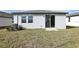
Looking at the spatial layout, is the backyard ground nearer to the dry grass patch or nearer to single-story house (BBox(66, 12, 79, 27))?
the dry grass patch

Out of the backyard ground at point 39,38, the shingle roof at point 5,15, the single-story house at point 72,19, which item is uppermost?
the shingle roof at point 5,15

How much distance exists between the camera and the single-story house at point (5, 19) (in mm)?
4950

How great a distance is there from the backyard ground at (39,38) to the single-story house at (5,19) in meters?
0.14

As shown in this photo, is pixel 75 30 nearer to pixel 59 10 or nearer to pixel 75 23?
pixel 75 23

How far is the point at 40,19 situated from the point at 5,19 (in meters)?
0.71

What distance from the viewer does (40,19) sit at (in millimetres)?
5012

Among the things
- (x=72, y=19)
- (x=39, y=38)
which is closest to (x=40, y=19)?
(x=39, y=38)

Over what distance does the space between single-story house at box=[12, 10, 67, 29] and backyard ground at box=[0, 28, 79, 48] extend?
123 millimetres

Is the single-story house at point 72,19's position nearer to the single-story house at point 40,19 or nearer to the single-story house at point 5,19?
→ the single-story house at point 40,19

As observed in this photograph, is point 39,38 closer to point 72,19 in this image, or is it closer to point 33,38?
point 33,38

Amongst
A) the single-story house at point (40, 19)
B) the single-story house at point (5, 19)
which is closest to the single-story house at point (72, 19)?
the single-story house at point (40, 19)
